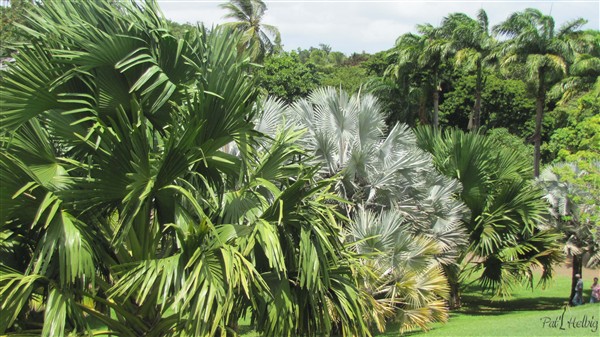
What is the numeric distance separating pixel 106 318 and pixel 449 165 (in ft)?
41.7

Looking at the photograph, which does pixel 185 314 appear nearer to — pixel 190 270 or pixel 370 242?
pixel 190 270

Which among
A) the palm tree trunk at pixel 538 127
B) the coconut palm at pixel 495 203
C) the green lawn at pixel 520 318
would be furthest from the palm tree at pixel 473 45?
the coconut palm at pixel 495 203

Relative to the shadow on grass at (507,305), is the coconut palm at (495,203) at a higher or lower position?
higher

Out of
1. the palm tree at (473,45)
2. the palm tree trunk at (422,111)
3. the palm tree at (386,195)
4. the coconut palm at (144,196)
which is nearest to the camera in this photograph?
the coconut palm at (144,196)

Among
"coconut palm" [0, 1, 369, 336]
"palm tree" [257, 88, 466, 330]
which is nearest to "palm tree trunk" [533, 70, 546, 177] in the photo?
"palm tree" [257, 88, 466, 330]

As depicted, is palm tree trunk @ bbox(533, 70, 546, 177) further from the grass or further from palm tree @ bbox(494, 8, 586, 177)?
the grass

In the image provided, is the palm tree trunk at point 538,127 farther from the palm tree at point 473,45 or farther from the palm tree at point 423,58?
the palm tree at point 423,58

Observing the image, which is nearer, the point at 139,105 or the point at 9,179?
the point at 9,179

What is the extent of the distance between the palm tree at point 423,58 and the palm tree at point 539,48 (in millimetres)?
4396

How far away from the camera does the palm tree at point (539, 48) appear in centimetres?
3656

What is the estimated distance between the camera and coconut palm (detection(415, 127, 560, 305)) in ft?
57.8

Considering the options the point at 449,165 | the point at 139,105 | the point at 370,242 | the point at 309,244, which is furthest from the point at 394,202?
the point at 139,105

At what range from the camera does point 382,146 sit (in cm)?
1493

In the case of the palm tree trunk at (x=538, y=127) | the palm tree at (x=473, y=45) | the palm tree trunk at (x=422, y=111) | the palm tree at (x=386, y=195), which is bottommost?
the palm tree at (x=386, y=195)
